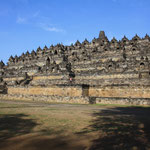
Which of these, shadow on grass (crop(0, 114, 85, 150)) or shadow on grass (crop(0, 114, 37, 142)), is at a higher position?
shadow on grass (crop(0, 114, 37, 142))

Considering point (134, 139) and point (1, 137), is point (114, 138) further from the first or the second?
Answer: point (1, 137)

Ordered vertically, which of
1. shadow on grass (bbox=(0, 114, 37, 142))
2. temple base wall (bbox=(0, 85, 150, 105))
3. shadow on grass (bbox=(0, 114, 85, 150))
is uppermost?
temple base wall (bbox=(0, 85, 150, 105))

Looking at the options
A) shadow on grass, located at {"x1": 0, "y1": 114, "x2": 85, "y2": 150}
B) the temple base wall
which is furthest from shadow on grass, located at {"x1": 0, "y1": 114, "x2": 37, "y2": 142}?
the temple base wall

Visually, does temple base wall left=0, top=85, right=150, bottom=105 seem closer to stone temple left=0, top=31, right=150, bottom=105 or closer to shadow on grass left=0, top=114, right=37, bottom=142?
stone temple left=0, top=31, right=150, bottom=105

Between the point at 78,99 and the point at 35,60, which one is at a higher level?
the point at 35,60

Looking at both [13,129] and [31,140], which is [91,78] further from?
[31,140]

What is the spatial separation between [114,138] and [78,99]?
54.7 ft

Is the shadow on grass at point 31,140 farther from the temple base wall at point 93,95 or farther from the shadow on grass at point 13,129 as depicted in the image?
the temple base wall at point 93,95

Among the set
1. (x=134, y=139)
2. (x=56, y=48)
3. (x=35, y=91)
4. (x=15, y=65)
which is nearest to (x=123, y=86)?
(x=35, y=91)

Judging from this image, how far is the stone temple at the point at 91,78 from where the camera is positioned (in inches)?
972

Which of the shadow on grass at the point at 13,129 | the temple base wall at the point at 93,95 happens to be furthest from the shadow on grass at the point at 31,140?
the temple base wall at the point at 93,95

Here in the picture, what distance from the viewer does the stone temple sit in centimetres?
2469

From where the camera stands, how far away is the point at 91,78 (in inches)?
1374

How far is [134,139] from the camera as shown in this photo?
6.70 m
